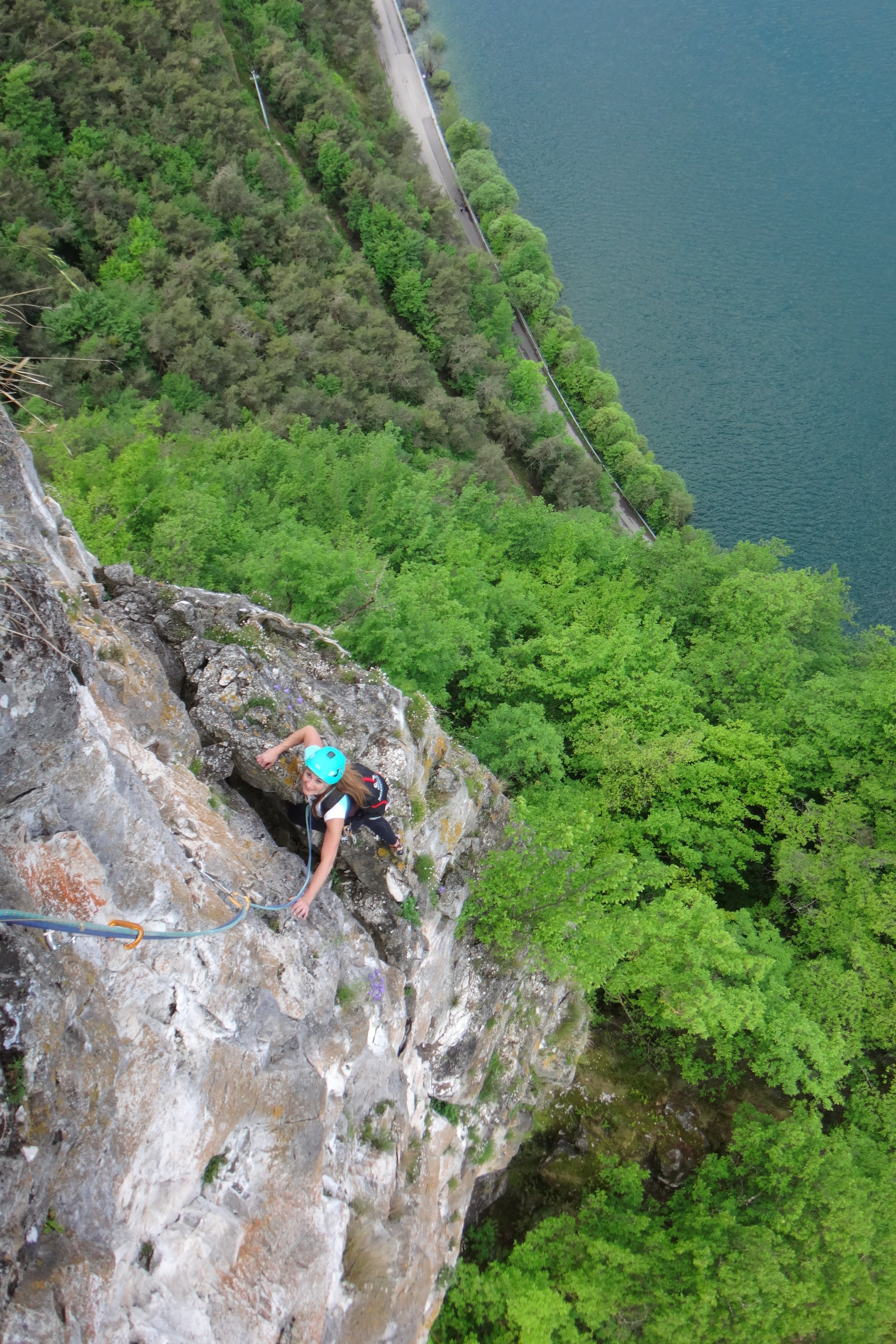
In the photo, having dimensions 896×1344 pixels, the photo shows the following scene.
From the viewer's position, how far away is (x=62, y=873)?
5.99 meters

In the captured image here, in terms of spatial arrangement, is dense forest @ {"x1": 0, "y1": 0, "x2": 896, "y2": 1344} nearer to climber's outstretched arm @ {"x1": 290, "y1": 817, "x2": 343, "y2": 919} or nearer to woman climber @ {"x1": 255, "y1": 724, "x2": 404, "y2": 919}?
woman climber @ {"x1": 255, "y1": 724, "x2": 404, "y2": 919}

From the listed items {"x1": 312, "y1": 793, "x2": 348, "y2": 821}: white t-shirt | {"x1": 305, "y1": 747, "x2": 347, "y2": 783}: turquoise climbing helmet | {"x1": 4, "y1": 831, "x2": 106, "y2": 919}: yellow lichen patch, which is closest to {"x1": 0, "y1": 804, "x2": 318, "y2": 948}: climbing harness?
{"x1": 4, "y1": 831, "x2": 106, "y2": 919}: yellow lichen patch

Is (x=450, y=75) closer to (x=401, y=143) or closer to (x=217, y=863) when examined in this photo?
(x=401, y=143)

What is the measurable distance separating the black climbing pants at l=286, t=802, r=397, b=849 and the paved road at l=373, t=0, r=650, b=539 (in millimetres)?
38070

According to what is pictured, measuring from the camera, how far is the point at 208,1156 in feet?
22.3

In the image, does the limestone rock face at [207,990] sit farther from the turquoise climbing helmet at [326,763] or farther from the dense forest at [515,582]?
the dense forest at [515,582]

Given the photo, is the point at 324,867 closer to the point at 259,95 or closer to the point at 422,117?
the point at 259,95

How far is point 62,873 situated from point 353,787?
272 cm

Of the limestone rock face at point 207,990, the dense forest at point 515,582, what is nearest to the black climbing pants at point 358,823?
the limestone rock face at point 207,990

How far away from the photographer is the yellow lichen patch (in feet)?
19.1

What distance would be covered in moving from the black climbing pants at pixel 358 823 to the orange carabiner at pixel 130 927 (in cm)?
234

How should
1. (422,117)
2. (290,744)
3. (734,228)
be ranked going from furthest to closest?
(734,228), (422,117), (290,744)

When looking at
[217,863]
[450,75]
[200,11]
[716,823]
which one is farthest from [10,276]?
[450,75]

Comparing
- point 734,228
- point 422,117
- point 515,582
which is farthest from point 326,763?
point 734,228
